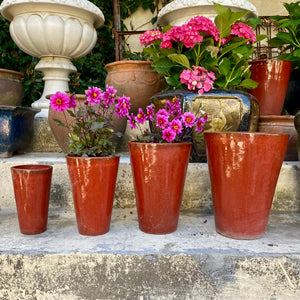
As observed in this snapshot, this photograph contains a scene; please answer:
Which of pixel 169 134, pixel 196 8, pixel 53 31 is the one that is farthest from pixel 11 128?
pixel 196 8

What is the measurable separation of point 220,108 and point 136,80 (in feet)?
2.15

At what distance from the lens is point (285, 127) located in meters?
1.52

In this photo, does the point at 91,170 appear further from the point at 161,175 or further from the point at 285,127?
the point at 285,127

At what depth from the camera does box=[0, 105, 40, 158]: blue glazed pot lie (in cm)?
148

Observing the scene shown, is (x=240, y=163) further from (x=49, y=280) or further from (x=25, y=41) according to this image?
(x=25, y=41)

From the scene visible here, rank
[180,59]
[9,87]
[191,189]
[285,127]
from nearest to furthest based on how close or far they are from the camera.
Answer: [191,189] → [180,59] → [285,127] → [9,87]

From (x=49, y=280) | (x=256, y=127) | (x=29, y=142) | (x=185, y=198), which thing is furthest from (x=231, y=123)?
(x=29, y=142)

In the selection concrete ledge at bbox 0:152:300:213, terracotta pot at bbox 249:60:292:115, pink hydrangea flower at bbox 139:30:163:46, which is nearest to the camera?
concrete ledge at bbox 0:152:300:213

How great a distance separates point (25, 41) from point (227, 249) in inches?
75.3

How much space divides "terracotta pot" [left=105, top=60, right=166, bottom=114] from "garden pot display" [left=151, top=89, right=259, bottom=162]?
476 mm

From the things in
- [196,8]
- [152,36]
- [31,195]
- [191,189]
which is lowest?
[191,189]

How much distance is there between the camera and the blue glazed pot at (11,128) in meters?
1.48

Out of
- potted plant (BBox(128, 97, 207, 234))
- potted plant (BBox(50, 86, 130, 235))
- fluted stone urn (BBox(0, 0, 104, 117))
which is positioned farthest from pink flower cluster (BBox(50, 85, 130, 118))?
fluted stone urn (BBox(0, 0, 104, 117))

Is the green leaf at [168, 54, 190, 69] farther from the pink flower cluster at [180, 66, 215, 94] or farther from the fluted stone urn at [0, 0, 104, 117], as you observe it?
the fluted stone urn at [0, 0, 104, 117]
